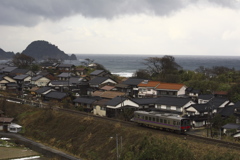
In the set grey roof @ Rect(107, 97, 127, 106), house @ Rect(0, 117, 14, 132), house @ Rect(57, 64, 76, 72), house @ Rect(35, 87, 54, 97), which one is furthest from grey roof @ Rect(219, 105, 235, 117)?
house @ Rect(57, 64, 76, 72)

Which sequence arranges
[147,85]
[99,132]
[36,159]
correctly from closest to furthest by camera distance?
[36,159]
[99,132]
[147,85]

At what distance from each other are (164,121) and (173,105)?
9.22 meters

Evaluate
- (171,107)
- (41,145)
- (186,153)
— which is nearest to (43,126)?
(41,145)

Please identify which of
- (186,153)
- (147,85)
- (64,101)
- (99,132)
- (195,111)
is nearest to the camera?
(186,153)

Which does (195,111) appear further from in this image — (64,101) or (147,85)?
(64,101)

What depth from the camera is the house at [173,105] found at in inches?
1423

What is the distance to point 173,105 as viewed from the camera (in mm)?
36594

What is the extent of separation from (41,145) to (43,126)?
604cm

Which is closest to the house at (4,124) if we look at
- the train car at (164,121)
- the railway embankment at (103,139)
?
the railway embankment at (103,139)

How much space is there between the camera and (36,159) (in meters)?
26.2

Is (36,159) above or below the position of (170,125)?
below

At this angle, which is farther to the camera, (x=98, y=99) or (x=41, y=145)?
(x=98, y=99)

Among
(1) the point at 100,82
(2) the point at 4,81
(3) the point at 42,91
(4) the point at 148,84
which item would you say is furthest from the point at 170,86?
(2) the point at 4,81

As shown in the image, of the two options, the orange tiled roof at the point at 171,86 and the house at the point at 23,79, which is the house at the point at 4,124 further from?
the house at the point at 23,79
